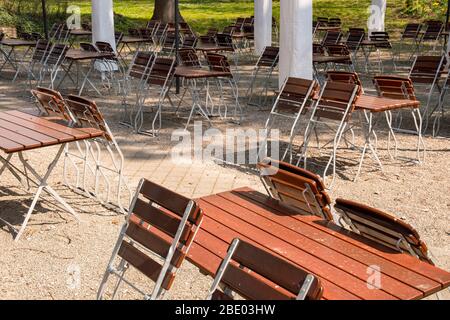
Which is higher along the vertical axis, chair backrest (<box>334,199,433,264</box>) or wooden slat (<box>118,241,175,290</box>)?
chair backrest (<box>334,199,433,264</box>)

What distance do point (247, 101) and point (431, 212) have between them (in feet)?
18.3

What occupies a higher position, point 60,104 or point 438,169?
point 60,104

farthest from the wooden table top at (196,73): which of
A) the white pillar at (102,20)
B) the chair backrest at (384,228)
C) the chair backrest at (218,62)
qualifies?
the white pillar at (102,20)

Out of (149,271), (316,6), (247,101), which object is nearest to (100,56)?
(247,101)

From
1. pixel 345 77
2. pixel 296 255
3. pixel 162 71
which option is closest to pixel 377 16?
pixel 162 71

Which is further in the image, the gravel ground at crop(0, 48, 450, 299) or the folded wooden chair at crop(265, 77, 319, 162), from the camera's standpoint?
the folded wooden chair at crop(265, 77, 319, 162)

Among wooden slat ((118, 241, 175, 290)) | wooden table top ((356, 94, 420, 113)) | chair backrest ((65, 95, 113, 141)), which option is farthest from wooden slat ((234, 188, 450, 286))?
wooden table top ((356, 94, 420, 113))

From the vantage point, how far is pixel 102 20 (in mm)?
13758

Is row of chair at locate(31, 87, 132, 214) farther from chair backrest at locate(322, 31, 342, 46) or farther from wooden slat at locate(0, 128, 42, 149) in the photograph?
chair backrest at locate(322, 31, 342, 46)

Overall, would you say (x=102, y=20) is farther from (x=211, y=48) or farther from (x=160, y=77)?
(x=160, y=77)

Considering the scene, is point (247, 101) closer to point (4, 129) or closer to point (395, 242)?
point (4, 129)

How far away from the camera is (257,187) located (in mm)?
6121

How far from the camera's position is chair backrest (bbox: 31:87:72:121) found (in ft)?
17.5

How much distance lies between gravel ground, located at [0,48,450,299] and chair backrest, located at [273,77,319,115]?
2.60ft
